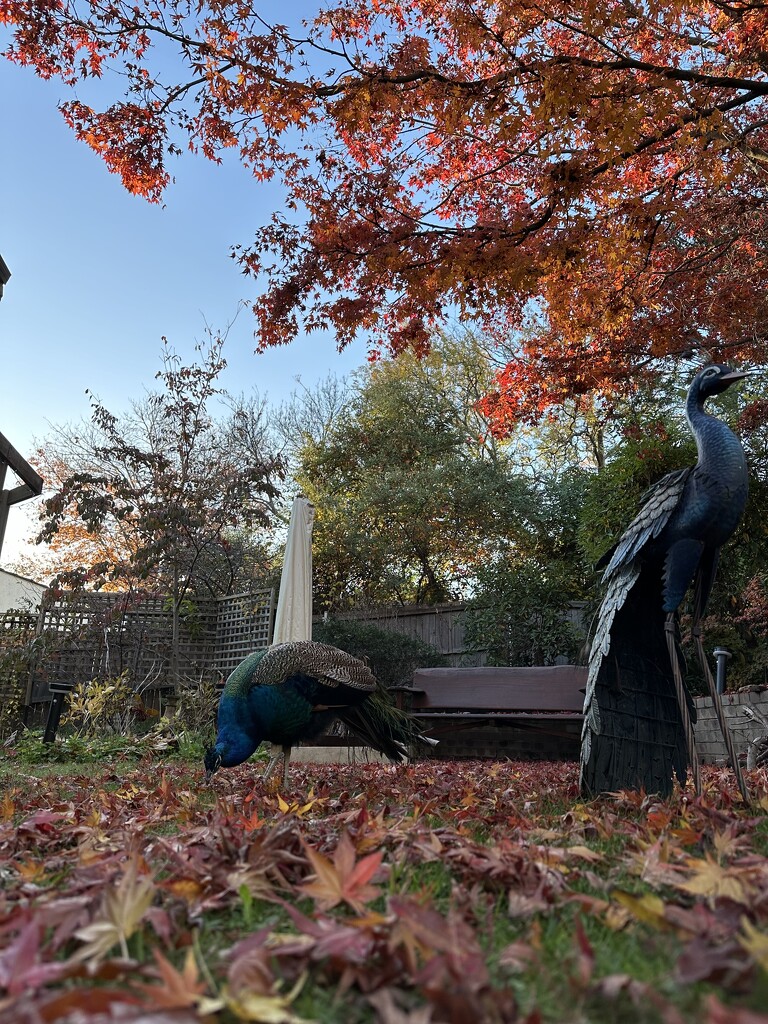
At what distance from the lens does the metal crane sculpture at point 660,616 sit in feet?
9.43

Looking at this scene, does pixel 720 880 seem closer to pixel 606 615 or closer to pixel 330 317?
pixel 606 615

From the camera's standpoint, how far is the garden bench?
8180mm

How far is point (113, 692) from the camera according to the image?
984 centimetres

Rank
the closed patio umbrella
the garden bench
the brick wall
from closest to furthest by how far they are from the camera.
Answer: the brick wall → the closed patio umbrella → the garden bench

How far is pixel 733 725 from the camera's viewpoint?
6191mm

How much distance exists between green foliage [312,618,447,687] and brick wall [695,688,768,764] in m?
5.56

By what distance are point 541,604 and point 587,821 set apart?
32.1 feet

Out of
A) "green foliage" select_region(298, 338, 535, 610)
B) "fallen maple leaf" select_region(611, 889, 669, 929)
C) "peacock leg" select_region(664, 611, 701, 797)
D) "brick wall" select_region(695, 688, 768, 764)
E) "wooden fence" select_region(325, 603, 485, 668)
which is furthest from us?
"green foliage" select_region(298, 338, 535, 610)

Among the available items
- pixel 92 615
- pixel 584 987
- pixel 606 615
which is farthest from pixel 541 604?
pixel 584 987

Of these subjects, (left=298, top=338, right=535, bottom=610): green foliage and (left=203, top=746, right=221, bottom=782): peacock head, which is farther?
(left=298, top=338, right=535, bottom=610): green foliage

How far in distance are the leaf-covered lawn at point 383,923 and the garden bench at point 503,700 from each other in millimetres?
5932

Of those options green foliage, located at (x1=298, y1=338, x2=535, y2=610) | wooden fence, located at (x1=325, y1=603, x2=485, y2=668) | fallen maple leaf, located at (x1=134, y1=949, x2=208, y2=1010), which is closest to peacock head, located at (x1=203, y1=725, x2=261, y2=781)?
fallen maple leaf, located at (x1=134, y1=949, x2=208, y2=1010)

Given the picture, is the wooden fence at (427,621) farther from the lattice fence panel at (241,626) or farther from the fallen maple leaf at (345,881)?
the fallen maple leaf at (345,881)

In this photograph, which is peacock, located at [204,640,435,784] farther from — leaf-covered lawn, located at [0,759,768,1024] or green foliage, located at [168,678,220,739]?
green foliage, located at [168,678,220,739]
